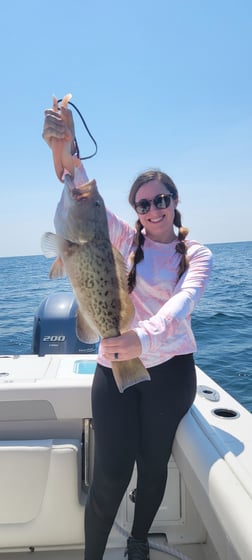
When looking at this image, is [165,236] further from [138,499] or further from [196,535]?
[196,535]

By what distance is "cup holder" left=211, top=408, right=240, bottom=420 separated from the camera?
8.91 feet

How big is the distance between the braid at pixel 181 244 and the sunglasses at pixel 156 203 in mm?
248

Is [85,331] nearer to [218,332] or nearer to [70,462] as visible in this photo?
[70,462]

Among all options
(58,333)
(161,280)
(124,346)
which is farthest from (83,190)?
(58,333)

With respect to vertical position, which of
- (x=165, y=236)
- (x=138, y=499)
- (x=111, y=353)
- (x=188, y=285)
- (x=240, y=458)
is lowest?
(x=138, y=499)

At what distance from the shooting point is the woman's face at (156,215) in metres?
2.47

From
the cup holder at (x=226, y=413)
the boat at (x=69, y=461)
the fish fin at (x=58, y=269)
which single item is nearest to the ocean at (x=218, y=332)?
the boat at (x=69, y=461)

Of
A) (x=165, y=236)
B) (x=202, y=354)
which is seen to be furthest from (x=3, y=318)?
(x=165, y=236)

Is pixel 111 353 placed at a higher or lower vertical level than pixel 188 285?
lower

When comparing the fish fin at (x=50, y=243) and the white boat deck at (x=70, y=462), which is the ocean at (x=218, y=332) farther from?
the fish fin at (x=50, y=243)

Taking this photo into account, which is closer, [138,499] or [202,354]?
[138,499]

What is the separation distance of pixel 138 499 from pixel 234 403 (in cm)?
95

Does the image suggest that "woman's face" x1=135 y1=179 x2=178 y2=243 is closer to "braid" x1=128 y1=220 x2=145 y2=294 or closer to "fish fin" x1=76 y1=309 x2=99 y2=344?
"braid" x1=128 y1=220 x2=145 y2=294

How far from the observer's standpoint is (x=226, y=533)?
1.78 meters
